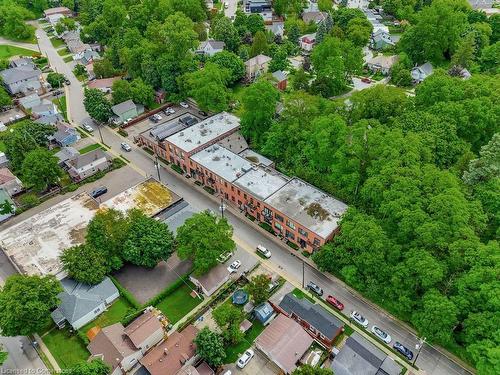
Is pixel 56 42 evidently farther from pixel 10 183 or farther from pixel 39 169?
pixel 39 169

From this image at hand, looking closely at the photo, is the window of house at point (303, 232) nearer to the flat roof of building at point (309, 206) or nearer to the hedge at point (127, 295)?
the flat roof of building at point (309, 206)

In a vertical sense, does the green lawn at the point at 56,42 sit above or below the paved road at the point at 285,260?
below

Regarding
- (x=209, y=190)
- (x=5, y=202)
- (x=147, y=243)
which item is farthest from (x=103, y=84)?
(x=147, y=243)

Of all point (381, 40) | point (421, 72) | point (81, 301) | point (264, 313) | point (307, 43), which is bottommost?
point (81, 301)

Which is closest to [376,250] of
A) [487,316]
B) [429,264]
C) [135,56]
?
[429,264]

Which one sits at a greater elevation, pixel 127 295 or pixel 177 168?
pixel 177 168

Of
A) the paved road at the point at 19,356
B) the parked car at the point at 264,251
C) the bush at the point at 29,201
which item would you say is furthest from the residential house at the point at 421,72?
the paved road at the point at 19,356

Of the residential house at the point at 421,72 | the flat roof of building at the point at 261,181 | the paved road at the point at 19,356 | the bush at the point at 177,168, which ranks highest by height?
the residential house at the point at 421,72
